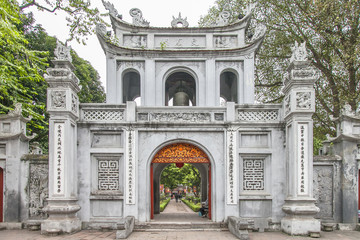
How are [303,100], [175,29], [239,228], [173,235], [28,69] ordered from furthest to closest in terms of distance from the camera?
[175,29] < [28,69] < [303,100] < [173,235] < [239,228]

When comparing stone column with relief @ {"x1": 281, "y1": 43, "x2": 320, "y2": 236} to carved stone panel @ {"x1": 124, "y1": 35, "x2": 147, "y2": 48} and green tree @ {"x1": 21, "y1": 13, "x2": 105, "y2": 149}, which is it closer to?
carved stone panel @ {"x1": 124, "y1": 35, "x2": 147, "y2": 48}

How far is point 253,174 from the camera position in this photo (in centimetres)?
1038

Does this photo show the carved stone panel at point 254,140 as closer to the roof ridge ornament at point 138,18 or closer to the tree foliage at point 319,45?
the roof ridge ornament at point 138,18

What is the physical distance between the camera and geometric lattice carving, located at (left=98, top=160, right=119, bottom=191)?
10.3 metres

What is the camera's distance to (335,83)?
16938 millimetres

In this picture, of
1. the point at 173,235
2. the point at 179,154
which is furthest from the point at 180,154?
the point at 173,235

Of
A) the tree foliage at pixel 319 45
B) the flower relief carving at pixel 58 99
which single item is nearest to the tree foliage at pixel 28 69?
the flower relief carving at pixel 58 99

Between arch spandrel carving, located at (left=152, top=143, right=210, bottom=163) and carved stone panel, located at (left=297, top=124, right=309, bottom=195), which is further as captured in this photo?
arch spandrel carving, located at (left=152, top=143, right=210, bottom=163)

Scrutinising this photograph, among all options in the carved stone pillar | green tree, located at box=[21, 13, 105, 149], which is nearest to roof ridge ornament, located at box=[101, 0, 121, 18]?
green tree, located at box=[21, 13, 105, 149]

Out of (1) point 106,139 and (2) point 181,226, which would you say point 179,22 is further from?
(2) point 181,226

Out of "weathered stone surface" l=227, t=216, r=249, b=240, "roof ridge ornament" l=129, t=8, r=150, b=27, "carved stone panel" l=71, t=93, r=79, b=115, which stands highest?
"roof ridge ornament" l=129, t=8, r=150, b=27

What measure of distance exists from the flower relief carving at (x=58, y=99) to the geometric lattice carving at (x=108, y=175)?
222 centimetres

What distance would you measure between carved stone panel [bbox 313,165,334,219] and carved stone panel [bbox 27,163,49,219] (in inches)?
344

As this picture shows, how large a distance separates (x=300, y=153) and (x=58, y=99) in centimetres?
731
